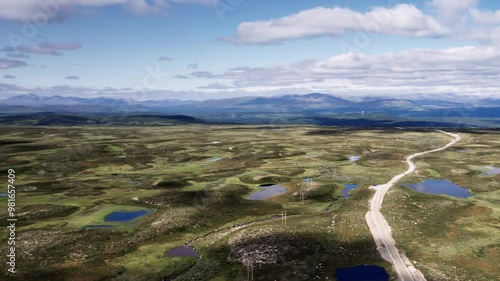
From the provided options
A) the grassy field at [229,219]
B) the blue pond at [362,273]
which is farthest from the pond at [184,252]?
Answer: the blue pond at [362,273]

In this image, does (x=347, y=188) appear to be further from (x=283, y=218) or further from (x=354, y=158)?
(x=354, y=158)

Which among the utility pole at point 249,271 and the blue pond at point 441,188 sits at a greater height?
the utility pole at point 249,271

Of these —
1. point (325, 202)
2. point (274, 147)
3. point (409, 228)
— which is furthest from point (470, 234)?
point (274, 147)

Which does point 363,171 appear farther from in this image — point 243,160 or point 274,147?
point 274,147

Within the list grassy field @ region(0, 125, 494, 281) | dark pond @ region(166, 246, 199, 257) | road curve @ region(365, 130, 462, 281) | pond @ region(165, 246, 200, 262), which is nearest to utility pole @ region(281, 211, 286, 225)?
grassy field @ region(0, 125, 494, 281)

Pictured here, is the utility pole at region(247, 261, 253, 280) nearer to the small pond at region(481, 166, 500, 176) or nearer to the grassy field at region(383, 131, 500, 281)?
the grassy field at region(383, 131, 500, 281)

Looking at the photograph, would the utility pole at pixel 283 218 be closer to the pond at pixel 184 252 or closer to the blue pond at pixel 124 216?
the pond at pixel 184 252

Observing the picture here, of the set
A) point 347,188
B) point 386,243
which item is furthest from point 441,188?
point 386,243

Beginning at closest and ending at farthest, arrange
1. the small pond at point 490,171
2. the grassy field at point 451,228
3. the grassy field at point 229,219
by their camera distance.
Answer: the grassy field at point 451,228, the grassy field at point 229,219, the small pond at point 490,171
